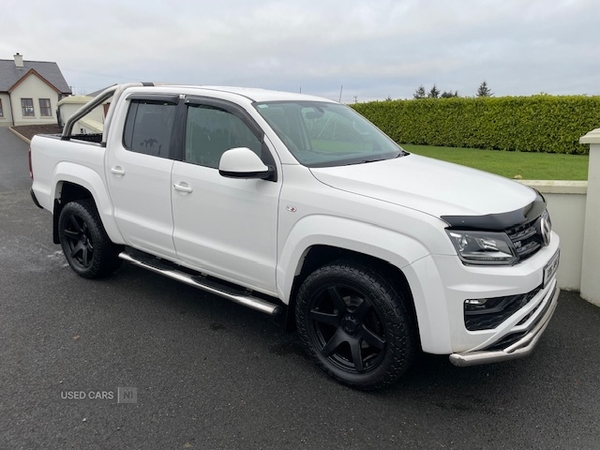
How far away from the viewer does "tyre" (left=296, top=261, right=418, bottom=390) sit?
2877 millimetres

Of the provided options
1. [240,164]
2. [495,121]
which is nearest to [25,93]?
[495,121]

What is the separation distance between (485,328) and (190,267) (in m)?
2.34

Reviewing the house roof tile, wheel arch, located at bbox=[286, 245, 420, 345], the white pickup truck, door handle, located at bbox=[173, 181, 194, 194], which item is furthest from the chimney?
wheel arch, located at bbox=[286, 245, 420, 345]

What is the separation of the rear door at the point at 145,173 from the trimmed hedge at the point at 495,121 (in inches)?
511

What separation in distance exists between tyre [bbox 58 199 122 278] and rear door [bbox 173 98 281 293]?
118cm

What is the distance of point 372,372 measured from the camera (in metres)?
3.05

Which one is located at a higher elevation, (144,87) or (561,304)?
(144,87)

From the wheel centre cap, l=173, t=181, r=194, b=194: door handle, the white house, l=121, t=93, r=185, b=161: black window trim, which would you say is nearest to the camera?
the wheel centre cap

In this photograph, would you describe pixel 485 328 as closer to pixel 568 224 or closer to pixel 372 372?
pixel 372 372

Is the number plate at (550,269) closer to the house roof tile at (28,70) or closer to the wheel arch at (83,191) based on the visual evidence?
the wheel arch at (83,191)

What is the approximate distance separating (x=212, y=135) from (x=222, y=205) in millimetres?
615

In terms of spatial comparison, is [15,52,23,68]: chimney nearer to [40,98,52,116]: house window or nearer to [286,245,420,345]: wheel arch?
[40,98,52,116]: house window

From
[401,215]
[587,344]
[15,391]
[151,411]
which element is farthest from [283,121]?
[587,344]

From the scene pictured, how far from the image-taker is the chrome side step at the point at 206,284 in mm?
3445
